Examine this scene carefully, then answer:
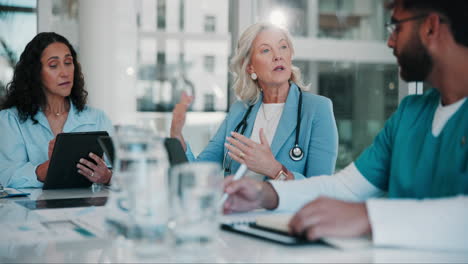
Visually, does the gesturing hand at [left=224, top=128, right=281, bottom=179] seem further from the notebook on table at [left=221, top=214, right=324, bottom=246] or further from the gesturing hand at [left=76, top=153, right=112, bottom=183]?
the notebook on table at [left=221, top=214, right=324, bottom=246]

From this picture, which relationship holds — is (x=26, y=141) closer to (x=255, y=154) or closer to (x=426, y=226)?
(x=255, y=154)

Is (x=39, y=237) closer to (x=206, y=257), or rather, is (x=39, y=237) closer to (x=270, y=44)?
(x=206, y=257)

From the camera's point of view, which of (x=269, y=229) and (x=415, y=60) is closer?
(x=269, y=229)

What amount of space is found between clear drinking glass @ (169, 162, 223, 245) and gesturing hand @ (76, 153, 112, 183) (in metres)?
1.49

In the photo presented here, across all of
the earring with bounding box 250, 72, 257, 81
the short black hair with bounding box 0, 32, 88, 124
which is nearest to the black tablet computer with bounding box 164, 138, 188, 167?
the earring with bounding box 250, 72, 257, 81

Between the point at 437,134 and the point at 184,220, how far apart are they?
0.86 meters

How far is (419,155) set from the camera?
5.05ft

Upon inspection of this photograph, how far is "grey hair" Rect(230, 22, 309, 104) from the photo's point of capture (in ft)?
10.1

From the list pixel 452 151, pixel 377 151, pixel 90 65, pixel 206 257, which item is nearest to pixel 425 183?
pixel 452 151

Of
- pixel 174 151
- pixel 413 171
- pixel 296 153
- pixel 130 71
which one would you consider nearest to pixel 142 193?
pixel 174 151

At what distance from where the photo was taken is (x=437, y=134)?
150cm

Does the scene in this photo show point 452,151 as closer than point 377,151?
Yes

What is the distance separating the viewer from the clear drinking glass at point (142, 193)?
0.99 meters

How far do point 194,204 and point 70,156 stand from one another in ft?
4.93
